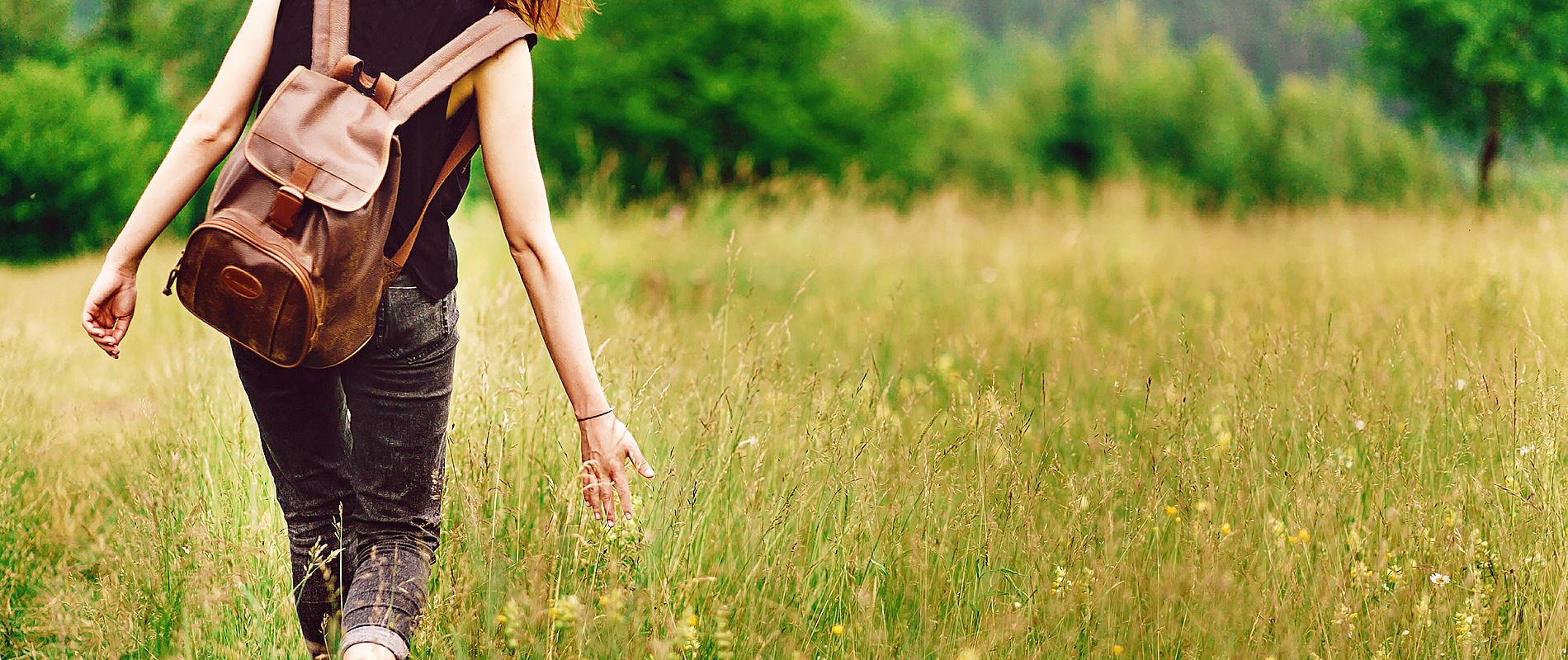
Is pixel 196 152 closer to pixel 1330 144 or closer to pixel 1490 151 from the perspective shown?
pixel 1490 151

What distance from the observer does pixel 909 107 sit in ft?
80.8

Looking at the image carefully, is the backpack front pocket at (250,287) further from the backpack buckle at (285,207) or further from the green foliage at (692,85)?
the green foliage at (692,85)

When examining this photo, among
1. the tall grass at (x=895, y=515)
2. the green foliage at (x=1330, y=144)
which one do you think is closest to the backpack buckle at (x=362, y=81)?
the tall grass at (x=895, y=515)

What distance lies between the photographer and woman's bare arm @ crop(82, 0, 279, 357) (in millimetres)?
1636

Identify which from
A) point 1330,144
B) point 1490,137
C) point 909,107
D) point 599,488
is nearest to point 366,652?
point 599,488

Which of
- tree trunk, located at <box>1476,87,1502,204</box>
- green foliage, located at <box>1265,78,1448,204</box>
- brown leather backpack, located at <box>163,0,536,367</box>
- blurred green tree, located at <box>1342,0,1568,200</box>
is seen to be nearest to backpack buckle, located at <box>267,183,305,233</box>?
brown leather backpack, located at <box>163,0,536,367</box>

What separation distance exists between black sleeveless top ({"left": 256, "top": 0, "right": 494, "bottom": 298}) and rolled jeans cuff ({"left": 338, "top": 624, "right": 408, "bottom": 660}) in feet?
1.92

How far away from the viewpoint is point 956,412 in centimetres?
362

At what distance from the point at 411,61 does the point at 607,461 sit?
719mm

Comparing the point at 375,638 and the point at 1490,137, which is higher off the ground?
the point at 375,638

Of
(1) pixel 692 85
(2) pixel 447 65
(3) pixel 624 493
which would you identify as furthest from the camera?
(1) pixel 692 85

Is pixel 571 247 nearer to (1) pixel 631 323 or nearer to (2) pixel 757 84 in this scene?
(1) pixel 631 323

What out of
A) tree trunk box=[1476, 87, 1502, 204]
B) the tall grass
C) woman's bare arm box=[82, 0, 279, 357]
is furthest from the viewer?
tree trunk box=[1476, 87, 1502, 204]

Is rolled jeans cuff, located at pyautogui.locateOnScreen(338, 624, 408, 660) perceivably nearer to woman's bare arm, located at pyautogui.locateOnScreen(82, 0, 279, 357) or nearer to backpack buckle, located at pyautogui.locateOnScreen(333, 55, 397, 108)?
woman's bare arm, located at pyautogui.locateOnScreen(82, 0, 279, 357)
